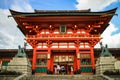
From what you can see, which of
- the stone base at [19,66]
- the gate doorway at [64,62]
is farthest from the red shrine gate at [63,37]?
the stone base at [19,66]

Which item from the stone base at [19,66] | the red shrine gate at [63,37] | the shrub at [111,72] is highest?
the red shrine gate at [63,37]

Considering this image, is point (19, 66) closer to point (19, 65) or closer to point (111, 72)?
point (19, 65)

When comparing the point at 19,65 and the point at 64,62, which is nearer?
the point at 19,65

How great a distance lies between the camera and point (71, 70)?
2548 cm

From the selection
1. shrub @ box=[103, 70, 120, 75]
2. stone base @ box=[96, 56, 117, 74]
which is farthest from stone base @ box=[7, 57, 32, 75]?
shrub @ box=[103, 70, 120, 75]

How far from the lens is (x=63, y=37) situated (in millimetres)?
Result: 24125

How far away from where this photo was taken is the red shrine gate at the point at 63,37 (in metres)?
23.3

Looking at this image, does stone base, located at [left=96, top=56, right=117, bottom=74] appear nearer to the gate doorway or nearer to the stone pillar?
the gate doorway

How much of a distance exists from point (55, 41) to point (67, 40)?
5.59 feet

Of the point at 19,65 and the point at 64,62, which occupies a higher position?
the point at 64,62

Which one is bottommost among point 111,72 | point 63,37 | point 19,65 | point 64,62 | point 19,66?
point 111,72

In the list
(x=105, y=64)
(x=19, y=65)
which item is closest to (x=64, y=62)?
(x=105, y=64)

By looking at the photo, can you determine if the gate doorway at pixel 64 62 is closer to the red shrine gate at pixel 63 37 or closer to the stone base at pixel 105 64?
the red shrine gate at pixel 63 37

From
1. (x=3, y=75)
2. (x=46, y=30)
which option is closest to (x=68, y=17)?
(x=46, y=30)
